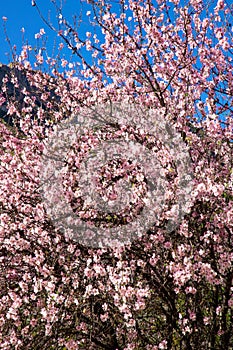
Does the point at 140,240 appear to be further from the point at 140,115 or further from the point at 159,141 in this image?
the point at 140,115

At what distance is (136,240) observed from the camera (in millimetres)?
4855

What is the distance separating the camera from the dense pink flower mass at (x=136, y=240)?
466 centimetres

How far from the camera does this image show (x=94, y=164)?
18.2 ft

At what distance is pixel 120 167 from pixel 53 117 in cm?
160

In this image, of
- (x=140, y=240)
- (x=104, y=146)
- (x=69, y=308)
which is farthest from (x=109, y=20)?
(x=69, y=308)

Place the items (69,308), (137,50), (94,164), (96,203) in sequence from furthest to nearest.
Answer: (137,50) → (94,164) → (96,203) → (69,308)

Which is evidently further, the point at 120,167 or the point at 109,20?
the point at 109,20

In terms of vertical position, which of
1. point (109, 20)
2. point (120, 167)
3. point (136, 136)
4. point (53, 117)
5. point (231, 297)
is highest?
point (109, 20)

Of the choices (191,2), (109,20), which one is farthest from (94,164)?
(191,2)

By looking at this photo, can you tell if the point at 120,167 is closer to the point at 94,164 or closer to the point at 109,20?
the point at 94,164

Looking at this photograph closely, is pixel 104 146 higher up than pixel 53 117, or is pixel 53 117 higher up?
pixel 53 117

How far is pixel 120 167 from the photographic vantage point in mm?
5359

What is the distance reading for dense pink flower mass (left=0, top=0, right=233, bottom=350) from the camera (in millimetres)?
4660

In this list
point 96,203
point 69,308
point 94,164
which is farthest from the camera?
point 94,164
